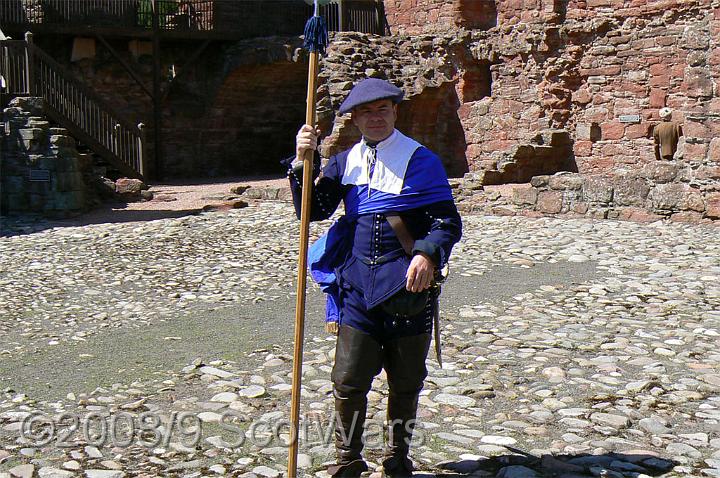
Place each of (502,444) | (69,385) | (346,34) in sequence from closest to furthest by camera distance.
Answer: (502,444), (69,385), (346,34)

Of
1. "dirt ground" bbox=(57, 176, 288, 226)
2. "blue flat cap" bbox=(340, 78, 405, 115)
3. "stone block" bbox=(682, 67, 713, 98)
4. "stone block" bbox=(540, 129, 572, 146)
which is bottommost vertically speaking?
"dirt ground" bbox=(57, 176, 288, 226)

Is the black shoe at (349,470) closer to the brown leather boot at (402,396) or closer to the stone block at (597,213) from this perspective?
the brown leather boot at (402,396)

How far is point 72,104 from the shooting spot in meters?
17.2

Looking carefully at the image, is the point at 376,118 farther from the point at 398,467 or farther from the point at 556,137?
the point at 556,137

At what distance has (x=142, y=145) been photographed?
1880cm

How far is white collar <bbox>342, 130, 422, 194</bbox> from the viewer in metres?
4.09

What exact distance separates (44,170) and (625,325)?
36.8ft

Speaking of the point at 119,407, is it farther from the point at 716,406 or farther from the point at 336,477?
the point at 716,406

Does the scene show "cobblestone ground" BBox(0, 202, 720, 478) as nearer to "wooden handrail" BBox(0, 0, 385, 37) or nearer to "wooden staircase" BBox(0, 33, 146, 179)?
"wooden staircase" BBox(0, 33, 146, 179)

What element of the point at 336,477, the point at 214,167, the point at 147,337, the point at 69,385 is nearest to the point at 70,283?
the point at 147,337

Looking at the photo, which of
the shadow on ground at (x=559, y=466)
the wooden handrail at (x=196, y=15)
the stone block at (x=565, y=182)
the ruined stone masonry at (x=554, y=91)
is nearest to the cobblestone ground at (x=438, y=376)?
the shadow on ground at (x=559, y=466)

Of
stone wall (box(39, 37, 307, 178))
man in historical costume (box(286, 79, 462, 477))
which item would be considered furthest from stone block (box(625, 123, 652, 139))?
man in historical costume (box(286, 79, 462, 477))

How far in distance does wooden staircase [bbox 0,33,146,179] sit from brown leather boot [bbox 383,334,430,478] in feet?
45.2

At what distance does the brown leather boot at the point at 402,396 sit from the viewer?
4.00m
